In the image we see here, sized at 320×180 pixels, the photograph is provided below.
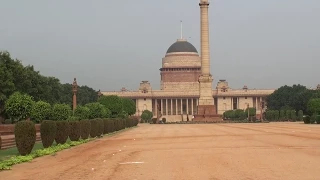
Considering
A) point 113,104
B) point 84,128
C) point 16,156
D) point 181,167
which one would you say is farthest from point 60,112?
point 113,104

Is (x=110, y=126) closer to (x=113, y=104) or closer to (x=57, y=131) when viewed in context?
(x=57, y=131)

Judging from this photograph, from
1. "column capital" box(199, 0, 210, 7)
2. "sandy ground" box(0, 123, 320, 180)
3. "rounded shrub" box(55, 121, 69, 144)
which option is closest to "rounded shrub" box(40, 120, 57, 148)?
"rounded shrub" box(55, 121, 69, 144)

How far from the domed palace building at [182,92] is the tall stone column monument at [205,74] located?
5663cm

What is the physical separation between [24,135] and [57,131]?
247 inches

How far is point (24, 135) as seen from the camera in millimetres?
20812

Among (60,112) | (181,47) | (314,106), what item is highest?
(181,47)

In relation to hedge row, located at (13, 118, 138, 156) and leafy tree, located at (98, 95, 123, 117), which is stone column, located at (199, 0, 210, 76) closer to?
leafy tree, located at (98, 95, 123, 117)

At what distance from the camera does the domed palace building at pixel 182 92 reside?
148m

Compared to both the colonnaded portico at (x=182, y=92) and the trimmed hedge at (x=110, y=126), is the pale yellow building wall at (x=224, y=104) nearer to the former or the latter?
the colonnaded portico at (x=182, y=92)

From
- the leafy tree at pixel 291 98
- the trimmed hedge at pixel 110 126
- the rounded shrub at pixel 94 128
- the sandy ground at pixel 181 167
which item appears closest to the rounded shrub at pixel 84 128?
the rounded shrub at pixel 94 128

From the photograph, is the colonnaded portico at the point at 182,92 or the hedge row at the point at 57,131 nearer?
the hedge row at the point at 57,131

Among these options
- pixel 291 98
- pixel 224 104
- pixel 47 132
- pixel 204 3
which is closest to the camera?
pixel 47 132

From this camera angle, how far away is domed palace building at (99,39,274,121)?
148 m

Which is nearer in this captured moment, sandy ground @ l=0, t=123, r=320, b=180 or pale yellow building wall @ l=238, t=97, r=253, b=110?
sandy ground @ l=0, t=123, r=320, b=180
